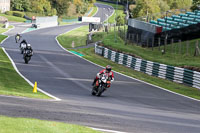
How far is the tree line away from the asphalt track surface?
307 ft

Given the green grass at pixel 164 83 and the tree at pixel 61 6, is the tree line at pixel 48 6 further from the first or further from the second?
the green grass at pixel 164 83

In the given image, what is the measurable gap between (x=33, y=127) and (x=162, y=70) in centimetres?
2302

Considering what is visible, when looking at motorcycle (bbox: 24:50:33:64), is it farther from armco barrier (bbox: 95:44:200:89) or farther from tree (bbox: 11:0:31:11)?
tree (bbox: 11:0:31:11)

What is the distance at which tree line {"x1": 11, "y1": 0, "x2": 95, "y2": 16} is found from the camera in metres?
123

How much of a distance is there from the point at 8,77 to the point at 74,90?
15.0ft

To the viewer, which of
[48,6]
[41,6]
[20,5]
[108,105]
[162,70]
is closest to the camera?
[108,105]

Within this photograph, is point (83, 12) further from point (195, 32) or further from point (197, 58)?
point (197, 58)

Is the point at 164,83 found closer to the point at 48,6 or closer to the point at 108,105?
the point at 108,105

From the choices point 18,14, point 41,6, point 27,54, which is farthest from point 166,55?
point 41,6

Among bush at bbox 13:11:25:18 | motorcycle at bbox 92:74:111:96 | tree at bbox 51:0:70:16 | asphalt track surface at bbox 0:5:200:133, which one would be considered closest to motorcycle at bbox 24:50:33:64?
asphalt track surface at bbox 0:5:200:133

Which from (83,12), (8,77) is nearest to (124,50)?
(8,77)

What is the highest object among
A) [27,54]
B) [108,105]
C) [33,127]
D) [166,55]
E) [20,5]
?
[33,127]

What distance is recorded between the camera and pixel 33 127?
907 cm

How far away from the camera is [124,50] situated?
4397 centimetres
